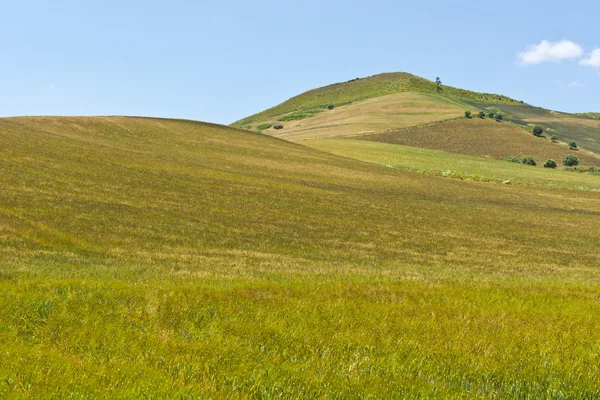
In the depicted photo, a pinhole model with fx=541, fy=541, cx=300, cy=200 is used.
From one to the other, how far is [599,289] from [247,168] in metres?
43.9

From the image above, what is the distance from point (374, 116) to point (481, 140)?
139 feet

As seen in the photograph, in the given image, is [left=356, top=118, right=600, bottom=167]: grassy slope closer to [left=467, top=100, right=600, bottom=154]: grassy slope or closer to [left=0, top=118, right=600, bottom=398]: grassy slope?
[left=467, top=100, right=600, bottom=154]: grassy slope

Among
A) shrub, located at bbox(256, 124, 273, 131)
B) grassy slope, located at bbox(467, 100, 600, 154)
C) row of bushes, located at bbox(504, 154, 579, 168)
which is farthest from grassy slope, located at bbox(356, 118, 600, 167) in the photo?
shrub, located at bbox(256, 124, 273, 131)

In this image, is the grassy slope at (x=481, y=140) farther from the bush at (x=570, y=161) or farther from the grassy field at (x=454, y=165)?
the grassy field at (x=454, y=165)

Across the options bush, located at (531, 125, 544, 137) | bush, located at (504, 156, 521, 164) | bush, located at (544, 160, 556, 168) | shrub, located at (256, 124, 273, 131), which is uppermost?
shrub, located at (256, 124, 273, 131)

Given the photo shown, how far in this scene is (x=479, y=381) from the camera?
7.45 meters

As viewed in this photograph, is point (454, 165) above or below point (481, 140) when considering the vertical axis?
below

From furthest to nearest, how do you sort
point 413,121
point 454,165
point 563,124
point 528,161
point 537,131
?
point 563,124 < point 413,121 < point 537,131 < point 528,161 < point 454,165

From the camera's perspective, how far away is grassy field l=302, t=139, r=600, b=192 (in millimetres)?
76562

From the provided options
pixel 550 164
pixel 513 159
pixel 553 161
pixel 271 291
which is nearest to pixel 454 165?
pixel 513 159

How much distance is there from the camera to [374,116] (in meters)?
159

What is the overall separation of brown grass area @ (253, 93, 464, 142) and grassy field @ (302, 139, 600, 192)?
1012 inches

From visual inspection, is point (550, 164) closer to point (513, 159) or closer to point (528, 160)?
point (528, 160)

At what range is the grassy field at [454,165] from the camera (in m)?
76.6
